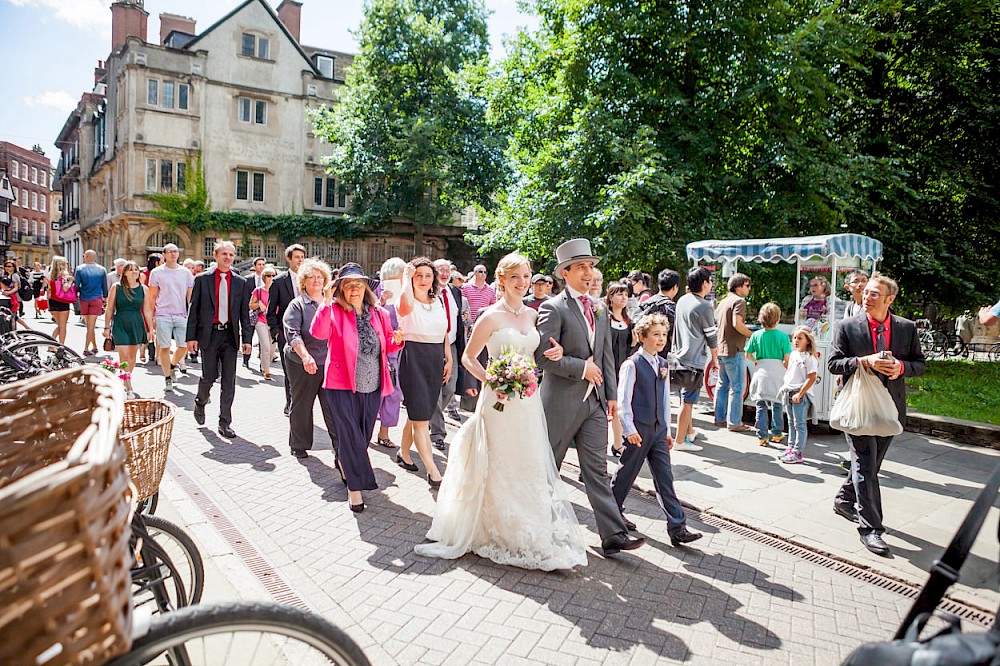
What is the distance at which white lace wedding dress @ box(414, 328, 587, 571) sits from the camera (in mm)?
4676

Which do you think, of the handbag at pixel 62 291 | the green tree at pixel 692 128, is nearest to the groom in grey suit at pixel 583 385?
the green tree at pixel 692 128

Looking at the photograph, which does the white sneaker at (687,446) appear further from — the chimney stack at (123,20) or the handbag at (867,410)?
the chimney stack at (123,20)

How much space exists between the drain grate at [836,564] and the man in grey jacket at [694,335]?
243 cm

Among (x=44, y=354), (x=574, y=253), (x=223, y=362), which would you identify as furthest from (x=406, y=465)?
(x=44, y=354)

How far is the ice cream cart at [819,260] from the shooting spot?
9.98 m

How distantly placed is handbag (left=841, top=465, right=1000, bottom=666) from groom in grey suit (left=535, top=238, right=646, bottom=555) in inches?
115

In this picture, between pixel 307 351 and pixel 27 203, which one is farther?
pixel 27 203

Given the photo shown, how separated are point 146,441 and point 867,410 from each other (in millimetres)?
4928

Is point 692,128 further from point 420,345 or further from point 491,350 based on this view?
point 491,350

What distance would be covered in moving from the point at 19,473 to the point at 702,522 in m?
5.02

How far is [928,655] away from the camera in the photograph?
143cm

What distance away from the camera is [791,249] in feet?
35.8

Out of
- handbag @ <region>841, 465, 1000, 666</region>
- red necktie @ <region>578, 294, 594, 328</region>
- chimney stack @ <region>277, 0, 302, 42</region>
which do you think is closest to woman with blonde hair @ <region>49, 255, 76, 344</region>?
red necktie @ <region>578, 294, 594, 328</region>

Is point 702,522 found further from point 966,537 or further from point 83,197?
point 83,197
